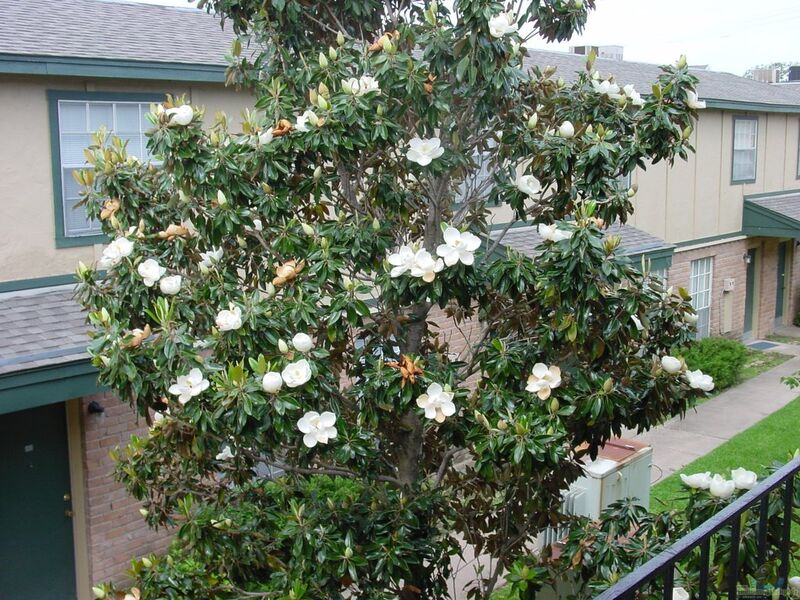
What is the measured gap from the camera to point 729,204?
70.3ft

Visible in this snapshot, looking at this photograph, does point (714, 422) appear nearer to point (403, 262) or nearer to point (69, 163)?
Result: point (69, 163)

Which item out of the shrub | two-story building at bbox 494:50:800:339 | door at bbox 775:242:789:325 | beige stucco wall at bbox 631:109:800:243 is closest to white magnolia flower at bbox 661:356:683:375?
two-story building at bbox 494:50:800:339

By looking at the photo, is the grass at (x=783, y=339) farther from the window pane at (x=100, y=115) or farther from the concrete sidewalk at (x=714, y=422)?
the window pane at (x=100, y=115)

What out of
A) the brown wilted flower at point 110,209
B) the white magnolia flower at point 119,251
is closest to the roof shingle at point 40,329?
the brown wilted flower at point 110,209

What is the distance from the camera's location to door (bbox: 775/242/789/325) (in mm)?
24469

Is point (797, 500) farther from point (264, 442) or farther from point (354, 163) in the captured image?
point (354, 163)

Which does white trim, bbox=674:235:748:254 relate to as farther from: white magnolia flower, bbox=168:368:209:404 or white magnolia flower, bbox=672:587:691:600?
white magnolia flower, bbox=168:368:209:404

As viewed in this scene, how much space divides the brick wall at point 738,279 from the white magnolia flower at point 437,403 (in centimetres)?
1556

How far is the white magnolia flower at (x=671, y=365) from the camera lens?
484 cm

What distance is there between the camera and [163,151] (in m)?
4.98

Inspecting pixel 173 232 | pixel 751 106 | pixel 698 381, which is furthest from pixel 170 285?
pixel 751 106

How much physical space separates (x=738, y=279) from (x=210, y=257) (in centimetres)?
1926

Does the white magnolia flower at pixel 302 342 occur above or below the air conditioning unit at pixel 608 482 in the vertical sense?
above

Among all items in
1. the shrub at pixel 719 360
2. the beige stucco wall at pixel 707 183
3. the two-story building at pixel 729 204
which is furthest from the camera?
the two-story building at pixel 729 204
